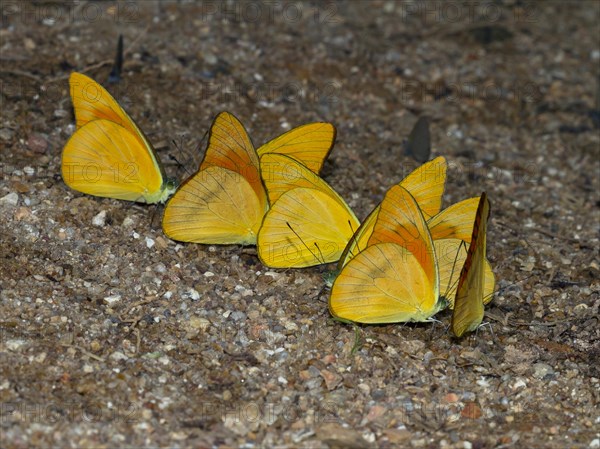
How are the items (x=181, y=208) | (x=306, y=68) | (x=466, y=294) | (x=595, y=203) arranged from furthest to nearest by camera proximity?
1. (x=306, y=68)
2. (x=595, y=203)
3. (x=181, y=208)
4. (x=466, y=294)

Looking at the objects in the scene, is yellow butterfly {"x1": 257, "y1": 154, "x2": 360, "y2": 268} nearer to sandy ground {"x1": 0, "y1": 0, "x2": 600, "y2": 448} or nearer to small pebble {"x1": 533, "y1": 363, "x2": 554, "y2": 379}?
sandy ground {"x1": 0, "y1": 0, "x2": 600, "y2": 448}

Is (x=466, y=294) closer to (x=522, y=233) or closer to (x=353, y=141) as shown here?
(x=522, y=233)

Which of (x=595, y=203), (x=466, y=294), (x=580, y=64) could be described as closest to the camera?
(x=466, y=294)

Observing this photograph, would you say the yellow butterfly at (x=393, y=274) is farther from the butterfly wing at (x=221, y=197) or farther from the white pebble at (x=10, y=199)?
the white pebble at (x=10, y=199)

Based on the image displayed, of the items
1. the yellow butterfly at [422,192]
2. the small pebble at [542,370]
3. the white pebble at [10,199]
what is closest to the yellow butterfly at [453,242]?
the yellow butterfly at [422,192]

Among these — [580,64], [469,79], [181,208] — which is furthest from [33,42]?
[580,64]

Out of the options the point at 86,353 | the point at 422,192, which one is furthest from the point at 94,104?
the point at 422,192

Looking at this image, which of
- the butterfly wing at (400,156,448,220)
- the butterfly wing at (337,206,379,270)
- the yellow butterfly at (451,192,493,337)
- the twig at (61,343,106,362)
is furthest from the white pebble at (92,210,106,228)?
the yellow butterfly at (451,192,493,337)

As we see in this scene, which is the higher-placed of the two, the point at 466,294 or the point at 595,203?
the point at 466,294
